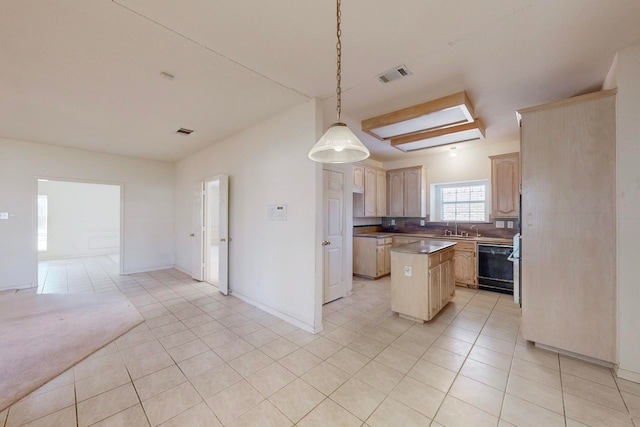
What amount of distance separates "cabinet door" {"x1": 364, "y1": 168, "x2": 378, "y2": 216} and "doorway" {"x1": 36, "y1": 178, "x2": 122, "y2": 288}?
6.76 m

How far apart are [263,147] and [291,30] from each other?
6.50 ft

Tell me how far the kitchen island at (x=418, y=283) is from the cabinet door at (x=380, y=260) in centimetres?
176

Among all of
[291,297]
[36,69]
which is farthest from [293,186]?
[36,69]

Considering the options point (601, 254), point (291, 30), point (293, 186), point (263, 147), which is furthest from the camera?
point (263, 147)

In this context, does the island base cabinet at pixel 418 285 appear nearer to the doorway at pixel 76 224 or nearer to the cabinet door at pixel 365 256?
the cabinet door at pixel 365 256

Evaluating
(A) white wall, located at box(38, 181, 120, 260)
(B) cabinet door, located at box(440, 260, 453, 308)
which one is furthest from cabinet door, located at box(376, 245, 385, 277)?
(A) white wall, located at box(38, 181, 120, 260)

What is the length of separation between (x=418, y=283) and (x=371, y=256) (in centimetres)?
212

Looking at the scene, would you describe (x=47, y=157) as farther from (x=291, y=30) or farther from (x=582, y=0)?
(x=582, y=0)

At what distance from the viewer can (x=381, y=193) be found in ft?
20.0

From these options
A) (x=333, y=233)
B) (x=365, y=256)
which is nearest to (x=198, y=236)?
(x=333, y=233)

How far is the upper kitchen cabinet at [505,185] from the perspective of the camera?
4566mm

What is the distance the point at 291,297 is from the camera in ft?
10.8

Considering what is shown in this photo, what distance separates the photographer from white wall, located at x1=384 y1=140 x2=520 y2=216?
16.4 ft

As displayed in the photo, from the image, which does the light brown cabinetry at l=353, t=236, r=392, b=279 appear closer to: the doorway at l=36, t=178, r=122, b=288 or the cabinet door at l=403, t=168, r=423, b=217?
the cabinet door at l=403, t=168, r=423, b=217
